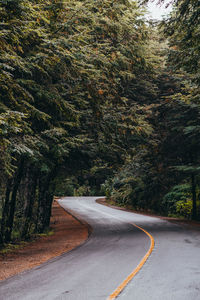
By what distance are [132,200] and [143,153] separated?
14.9 meters

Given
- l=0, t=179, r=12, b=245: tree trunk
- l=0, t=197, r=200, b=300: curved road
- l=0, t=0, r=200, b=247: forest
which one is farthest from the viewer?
l=0, t=179, r=12, b=245: tree trunk

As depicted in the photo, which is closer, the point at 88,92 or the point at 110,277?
the point at 110,277

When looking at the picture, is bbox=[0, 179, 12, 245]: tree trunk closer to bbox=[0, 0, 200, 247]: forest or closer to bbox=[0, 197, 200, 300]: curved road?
bbox=[0, 0, 200, 247]: forest

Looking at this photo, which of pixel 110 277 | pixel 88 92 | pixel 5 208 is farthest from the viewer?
pixel 5 208

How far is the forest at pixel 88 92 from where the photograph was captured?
9.89 metres

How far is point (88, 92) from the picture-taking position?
13469 mm

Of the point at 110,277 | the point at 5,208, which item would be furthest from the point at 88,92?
the point at 110,277

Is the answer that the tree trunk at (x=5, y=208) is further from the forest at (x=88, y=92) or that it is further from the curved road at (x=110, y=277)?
the curved road at (x=110, y=277)

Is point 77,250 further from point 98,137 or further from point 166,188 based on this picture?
→ point 166,188

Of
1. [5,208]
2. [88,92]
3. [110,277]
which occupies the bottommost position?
[110,277]

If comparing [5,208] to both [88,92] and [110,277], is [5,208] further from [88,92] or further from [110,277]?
[110,277]

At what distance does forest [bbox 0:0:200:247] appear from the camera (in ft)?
32.4

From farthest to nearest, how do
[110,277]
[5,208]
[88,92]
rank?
1. [5,208]
2. [88,92]
3. [110,277]

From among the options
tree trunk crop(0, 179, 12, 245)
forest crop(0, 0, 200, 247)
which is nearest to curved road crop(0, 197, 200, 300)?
forest crop(0, 0, 200, 247)
